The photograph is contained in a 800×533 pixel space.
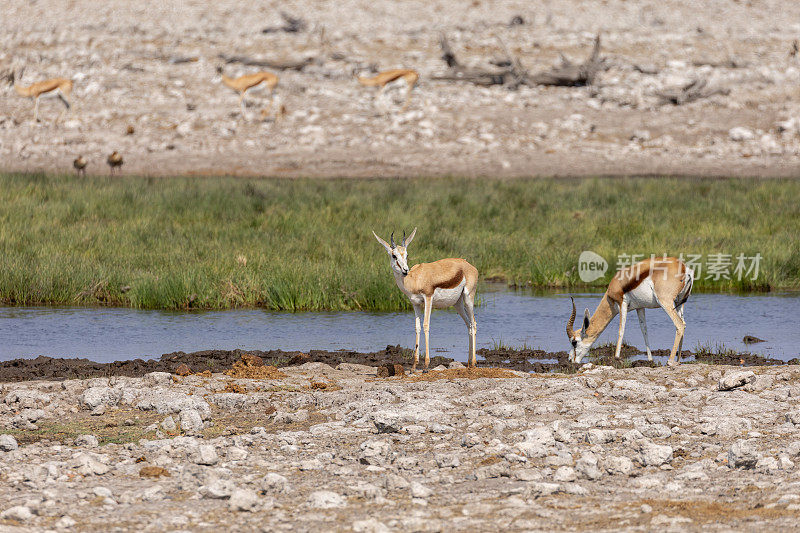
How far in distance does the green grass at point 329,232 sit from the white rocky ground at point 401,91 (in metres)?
4.56

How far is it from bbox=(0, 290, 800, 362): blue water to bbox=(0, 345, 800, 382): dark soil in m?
0.53

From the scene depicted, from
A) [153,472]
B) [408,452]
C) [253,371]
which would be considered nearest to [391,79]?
[253,371]

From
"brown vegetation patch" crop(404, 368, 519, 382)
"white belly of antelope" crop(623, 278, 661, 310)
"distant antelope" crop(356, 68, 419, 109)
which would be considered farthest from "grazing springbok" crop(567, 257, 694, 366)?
"distant antelope" crop(356, 68, 419, 109)

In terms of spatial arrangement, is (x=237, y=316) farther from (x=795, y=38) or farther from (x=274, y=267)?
(x=795, y=38)

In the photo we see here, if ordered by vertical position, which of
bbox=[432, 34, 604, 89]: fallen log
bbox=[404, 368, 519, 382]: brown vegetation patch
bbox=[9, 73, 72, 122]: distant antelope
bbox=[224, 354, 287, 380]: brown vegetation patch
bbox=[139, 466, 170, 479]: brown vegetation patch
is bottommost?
bbox=[224, 354, 287, 380]: brown vegetation patch

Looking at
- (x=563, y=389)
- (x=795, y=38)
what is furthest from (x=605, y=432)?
(x=795, y=38)

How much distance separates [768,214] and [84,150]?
19.5 meters

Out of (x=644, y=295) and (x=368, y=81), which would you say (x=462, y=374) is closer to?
(x=644, y=295)

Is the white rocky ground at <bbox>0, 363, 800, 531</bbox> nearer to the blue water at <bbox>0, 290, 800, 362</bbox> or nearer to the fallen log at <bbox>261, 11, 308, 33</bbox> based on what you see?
the blue water at <bbox>0, 290, 800, 362</bbox>

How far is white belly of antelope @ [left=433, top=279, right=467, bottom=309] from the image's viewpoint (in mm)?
10586

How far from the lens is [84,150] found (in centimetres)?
3325

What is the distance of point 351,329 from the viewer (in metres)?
13.6

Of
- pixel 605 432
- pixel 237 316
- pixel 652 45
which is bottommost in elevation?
pixel 237 316

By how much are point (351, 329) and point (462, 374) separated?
3.90 metres
